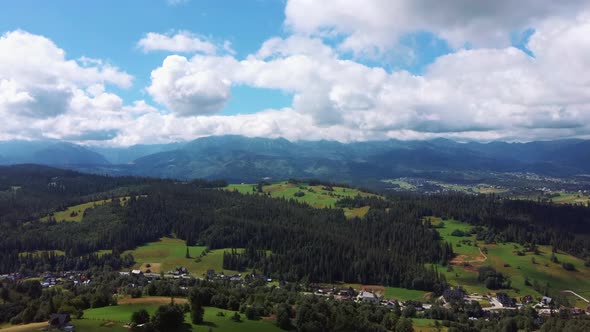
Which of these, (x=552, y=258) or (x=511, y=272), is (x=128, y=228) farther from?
(x=552, y=258)

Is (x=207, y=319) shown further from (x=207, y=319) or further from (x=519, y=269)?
(x=519, y=269)

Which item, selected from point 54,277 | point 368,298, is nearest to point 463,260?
point 368,298

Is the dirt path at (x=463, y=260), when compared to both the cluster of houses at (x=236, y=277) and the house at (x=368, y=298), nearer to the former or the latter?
the house at (x=368, y=298)

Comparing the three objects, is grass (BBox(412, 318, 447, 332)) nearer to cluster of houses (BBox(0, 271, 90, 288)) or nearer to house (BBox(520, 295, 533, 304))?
house (BBox(520, 295, 533, 304))

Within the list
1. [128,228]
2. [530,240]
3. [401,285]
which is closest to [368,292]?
[401,285]

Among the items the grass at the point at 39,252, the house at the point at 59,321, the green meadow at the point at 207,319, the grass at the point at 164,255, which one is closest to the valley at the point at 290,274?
the green meadow at the point at 207,319
